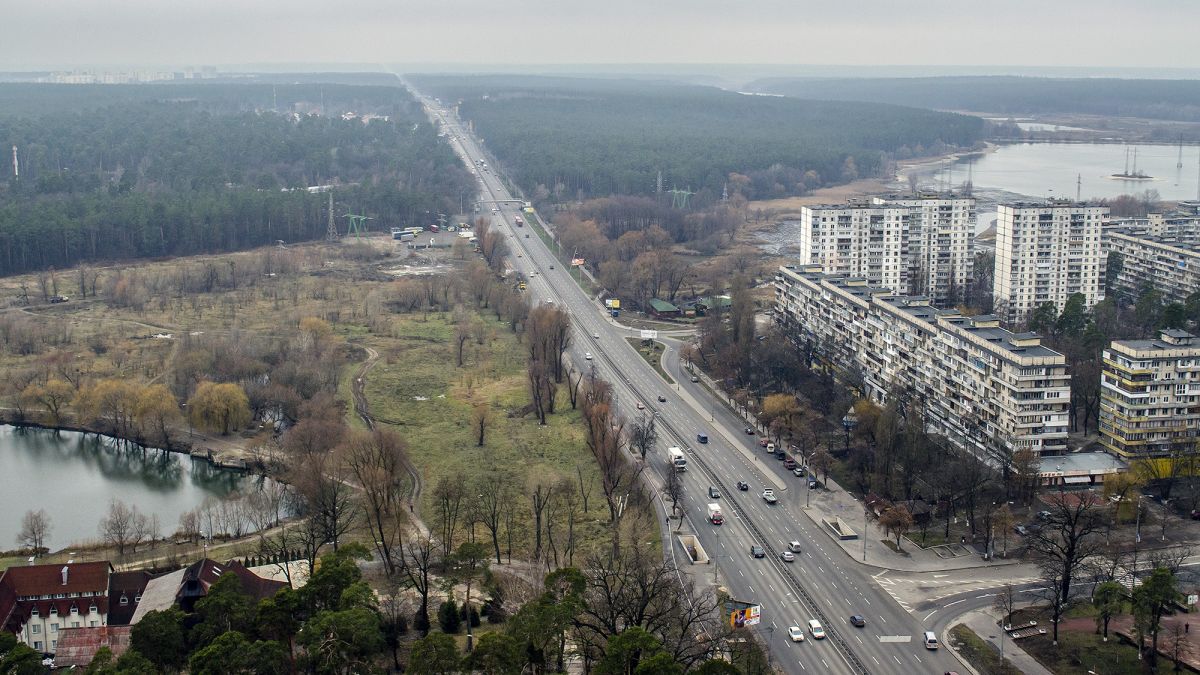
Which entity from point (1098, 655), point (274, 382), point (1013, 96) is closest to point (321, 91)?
point (1013, 96)

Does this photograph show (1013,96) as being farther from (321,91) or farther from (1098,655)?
(1098,655)

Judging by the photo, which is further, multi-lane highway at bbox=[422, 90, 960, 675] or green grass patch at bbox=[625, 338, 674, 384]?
green grass patch at bbox=[625, 338, 674, 384]

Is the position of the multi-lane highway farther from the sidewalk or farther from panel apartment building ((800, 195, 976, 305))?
panel apartment building ((800, 195, 976, 305))

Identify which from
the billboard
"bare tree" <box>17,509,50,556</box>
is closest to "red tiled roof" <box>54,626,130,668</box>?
"bare tree" <box>17,509,50,556</box>

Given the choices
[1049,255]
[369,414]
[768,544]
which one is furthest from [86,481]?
[1049,255]

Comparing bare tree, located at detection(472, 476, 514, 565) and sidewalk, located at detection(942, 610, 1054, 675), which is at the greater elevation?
bare tree, located at detection(472, 476, 514, 565)

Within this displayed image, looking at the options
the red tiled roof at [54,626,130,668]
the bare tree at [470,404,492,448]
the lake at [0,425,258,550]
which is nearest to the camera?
the red tiled roof at [54,626,130,668]

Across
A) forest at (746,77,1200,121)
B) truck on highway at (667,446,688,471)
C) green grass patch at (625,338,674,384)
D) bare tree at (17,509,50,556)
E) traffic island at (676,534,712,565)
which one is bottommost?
bare tree at (17,509,50,556)
